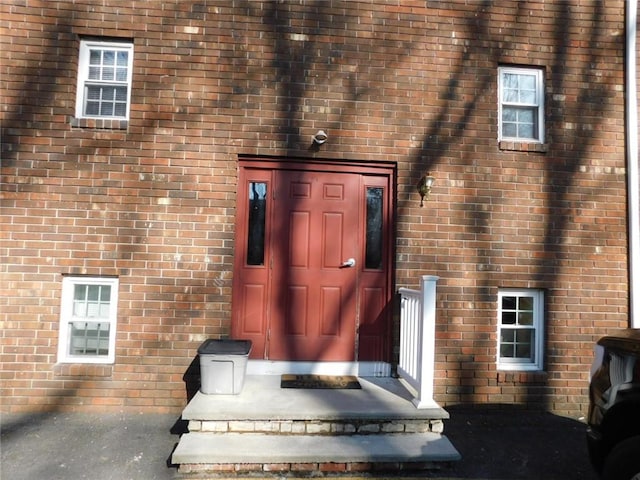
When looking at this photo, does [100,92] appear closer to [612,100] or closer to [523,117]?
[523,117]

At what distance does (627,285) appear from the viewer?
15.6 ft

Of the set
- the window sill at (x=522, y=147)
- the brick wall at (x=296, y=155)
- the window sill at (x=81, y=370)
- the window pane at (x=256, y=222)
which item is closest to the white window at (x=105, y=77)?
the brick wall at (x=296, y=155)

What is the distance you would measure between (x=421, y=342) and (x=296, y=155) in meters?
2.35

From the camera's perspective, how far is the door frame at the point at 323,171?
14.9 ft

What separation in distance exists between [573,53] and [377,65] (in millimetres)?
2368

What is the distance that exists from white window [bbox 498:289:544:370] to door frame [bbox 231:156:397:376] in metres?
1.32

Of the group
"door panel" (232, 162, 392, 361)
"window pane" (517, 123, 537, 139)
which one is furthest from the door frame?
"window pane" (517, 123, 537, 139)

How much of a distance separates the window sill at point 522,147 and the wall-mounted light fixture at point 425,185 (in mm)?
929

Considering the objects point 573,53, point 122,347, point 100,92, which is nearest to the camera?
point 122,347

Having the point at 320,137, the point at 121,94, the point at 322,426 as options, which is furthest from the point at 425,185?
the point at 121,94

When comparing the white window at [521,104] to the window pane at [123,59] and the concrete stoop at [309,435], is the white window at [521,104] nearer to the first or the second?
the concrete stoop at [309,435]

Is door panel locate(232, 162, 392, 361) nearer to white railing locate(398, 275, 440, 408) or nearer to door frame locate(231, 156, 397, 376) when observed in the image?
door frame locate(231, 156, 397, 376)

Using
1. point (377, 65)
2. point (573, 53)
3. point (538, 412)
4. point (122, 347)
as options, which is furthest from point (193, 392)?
point (573, 53)

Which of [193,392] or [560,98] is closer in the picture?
[193,392]
